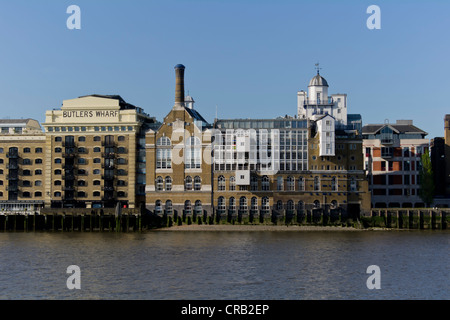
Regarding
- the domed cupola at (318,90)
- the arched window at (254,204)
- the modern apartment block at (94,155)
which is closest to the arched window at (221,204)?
the arched window at (254,204)

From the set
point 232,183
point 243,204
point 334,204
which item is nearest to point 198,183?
point 232,183

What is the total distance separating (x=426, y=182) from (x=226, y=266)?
73396 mm

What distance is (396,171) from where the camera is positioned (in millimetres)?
137625

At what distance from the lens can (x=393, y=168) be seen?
137625 millimetres

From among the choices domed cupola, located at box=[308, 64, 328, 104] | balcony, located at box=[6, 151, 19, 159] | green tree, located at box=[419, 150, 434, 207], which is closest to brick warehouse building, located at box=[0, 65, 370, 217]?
balcony, located at box=[6, 151, 19, 159]

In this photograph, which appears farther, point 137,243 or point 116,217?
point 116,217

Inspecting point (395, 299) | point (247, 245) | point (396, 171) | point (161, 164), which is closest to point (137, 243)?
point (247, 245)

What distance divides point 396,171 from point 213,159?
1528 inches

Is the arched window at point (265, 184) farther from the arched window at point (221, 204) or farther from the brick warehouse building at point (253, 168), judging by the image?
the arched window at point (221, 204)

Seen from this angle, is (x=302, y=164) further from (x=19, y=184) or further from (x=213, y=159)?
(x=19, y=184)

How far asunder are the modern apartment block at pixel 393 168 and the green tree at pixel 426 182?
2.40 m

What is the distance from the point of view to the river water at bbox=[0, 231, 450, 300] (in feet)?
191

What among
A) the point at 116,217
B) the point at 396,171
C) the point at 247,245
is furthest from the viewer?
the point at 396,171

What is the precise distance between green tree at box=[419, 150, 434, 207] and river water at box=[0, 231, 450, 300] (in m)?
30.1
